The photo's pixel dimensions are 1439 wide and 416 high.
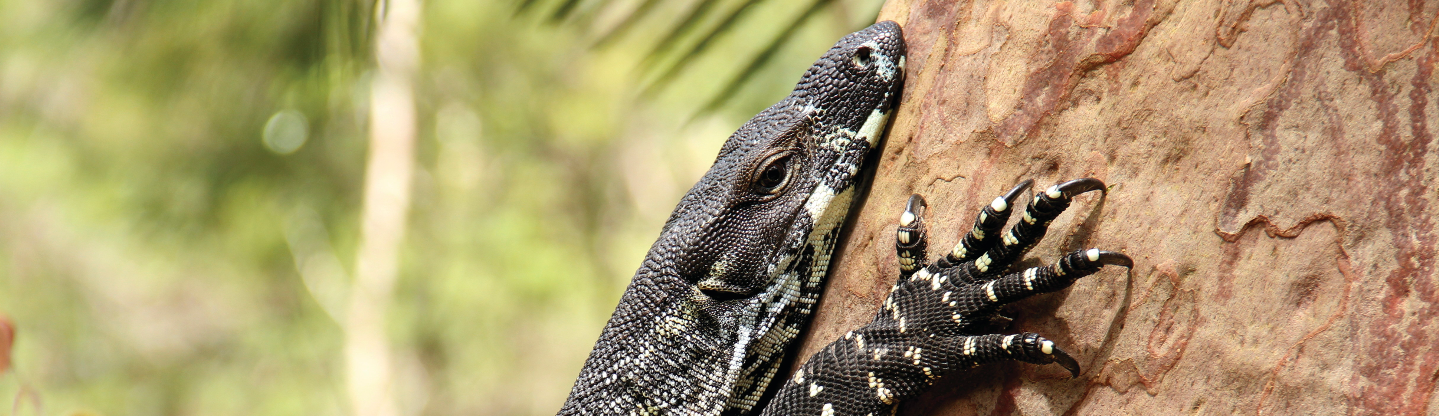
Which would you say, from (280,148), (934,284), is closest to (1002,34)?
(934,284)

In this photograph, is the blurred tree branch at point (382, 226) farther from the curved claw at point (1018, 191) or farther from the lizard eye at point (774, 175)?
the curved claw at point (1018, 191)

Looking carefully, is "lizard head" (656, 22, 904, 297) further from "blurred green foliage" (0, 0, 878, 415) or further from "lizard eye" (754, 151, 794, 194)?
"blurred green foliage" (0, 0, 878, 415)

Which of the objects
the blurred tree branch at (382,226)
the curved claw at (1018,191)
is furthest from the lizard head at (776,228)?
the blurred tree branch at (382,226)

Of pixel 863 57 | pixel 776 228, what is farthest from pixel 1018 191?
pixel 776 228

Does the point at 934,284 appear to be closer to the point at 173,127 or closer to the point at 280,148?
the point at 280,148

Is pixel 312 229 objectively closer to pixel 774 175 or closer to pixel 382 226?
pixel 382 226
